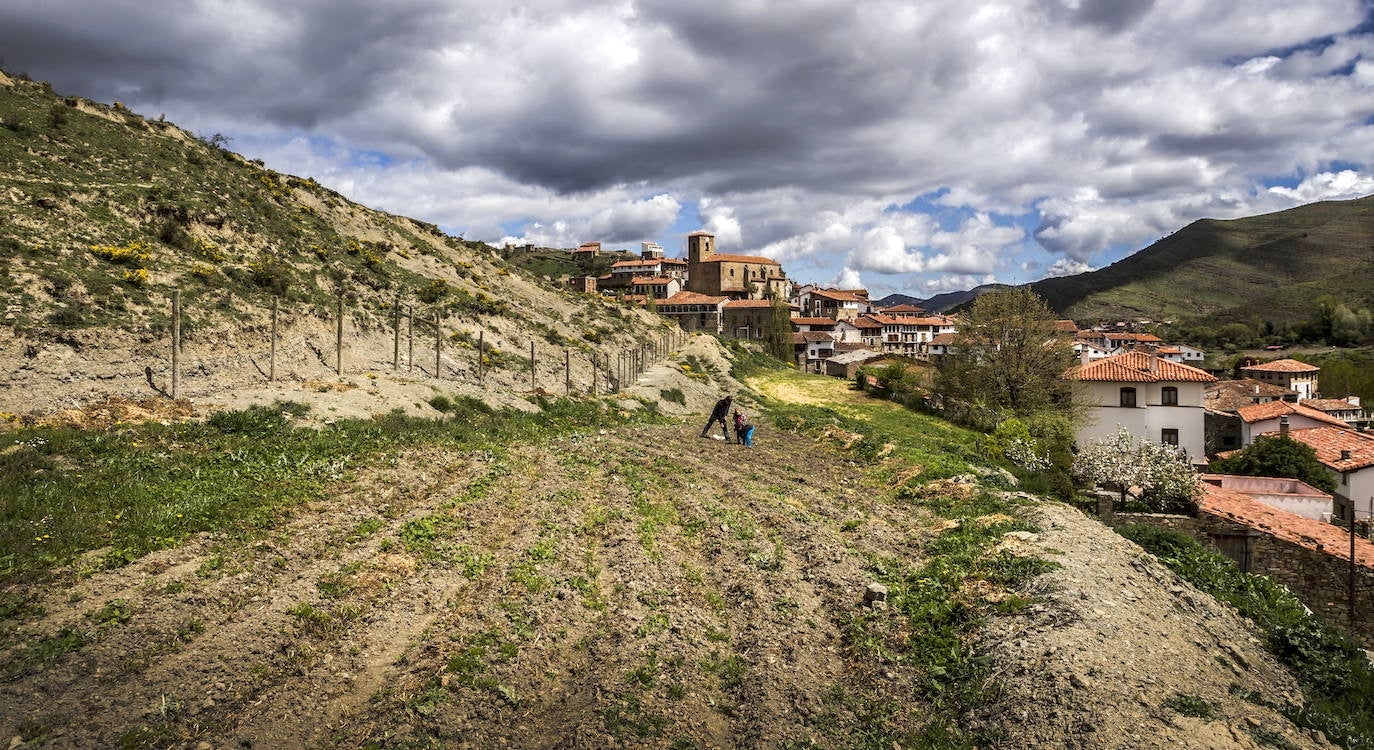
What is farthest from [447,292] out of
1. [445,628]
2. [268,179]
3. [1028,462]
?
[445,628]

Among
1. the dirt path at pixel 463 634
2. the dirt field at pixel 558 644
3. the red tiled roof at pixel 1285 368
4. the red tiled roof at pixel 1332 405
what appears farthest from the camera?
the red tiled roof at pixel 1285 368

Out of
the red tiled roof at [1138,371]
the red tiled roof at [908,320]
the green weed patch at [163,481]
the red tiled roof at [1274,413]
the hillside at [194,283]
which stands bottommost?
the red tiled roof at [1274,413]

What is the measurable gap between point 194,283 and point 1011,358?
45.7m

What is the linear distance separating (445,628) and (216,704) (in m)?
2.45

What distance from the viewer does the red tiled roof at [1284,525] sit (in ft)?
69.9

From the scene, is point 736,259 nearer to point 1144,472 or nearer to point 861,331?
point 861,331

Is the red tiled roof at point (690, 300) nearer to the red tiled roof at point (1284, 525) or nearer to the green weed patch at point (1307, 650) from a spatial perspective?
the red tiled roof at point (1284, 525)

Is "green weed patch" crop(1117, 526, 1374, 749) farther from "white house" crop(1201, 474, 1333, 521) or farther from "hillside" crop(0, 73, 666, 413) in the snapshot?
"hillside" crop(0, 73, 666, 413)

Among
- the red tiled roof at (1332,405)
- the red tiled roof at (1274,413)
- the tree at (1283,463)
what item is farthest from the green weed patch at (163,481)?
the red tiled roof at (1332,405)

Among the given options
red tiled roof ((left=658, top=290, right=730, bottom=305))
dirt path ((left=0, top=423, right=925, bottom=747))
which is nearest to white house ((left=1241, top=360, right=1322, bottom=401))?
red tiled roof ((left=658, top=290, right=730, bottom=305))

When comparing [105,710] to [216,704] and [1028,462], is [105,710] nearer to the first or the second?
[216,704]

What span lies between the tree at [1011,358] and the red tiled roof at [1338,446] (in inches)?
618

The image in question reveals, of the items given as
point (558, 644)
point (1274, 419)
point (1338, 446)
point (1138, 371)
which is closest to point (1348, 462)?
point (1338, 446)

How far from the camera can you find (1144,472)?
2773 centimetres
